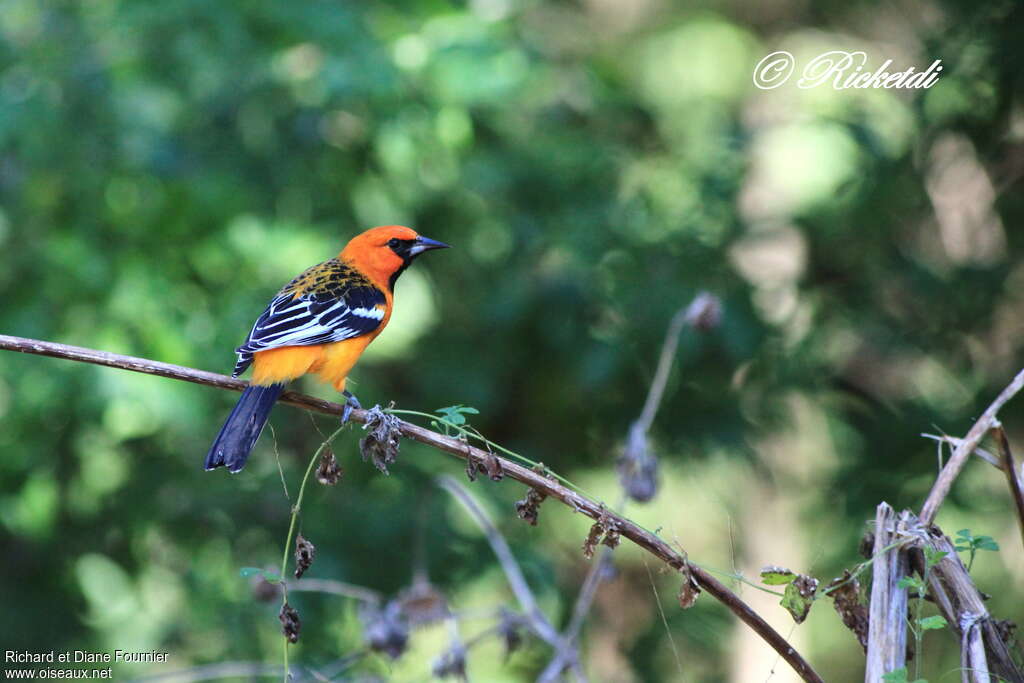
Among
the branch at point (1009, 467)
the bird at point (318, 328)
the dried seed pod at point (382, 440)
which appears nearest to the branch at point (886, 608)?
the branch at point (1009, 467)

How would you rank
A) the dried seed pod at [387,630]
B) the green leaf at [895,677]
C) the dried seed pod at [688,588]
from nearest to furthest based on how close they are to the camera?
1. the green leaf at [895,677]
2. the dried seed pod at [688,588]
3. the dried seed pod at [387,630]

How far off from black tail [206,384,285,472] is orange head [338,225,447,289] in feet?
3.58

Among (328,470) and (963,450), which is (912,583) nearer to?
(963,450)

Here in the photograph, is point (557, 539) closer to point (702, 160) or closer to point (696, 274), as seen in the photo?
point (696, 274)

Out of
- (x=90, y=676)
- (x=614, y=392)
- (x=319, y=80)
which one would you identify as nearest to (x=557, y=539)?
(x=614, y=392)

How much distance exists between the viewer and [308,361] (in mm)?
3658

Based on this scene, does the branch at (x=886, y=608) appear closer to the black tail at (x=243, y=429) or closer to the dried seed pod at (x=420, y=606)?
the black tail at (x=243, y=429)

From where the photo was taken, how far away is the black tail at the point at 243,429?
3.15m

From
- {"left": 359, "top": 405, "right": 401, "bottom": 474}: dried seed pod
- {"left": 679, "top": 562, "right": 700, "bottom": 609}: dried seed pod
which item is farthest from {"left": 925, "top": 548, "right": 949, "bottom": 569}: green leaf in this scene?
{"left": 359, "top": 405, "right": 401, "bottom": 474}: dried seed pod

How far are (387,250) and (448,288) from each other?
2234 mm

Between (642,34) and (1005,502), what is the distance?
16.0 feet

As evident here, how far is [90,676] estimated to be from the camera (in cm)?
640

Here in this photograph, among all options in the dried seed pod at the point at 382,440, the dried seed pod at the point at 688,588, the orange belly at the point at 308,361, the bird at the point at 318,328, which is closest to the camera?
the dried seed pod at the point at 688,588

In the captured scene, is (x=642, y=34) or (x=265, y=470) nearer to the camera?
(x=265, y=470)
